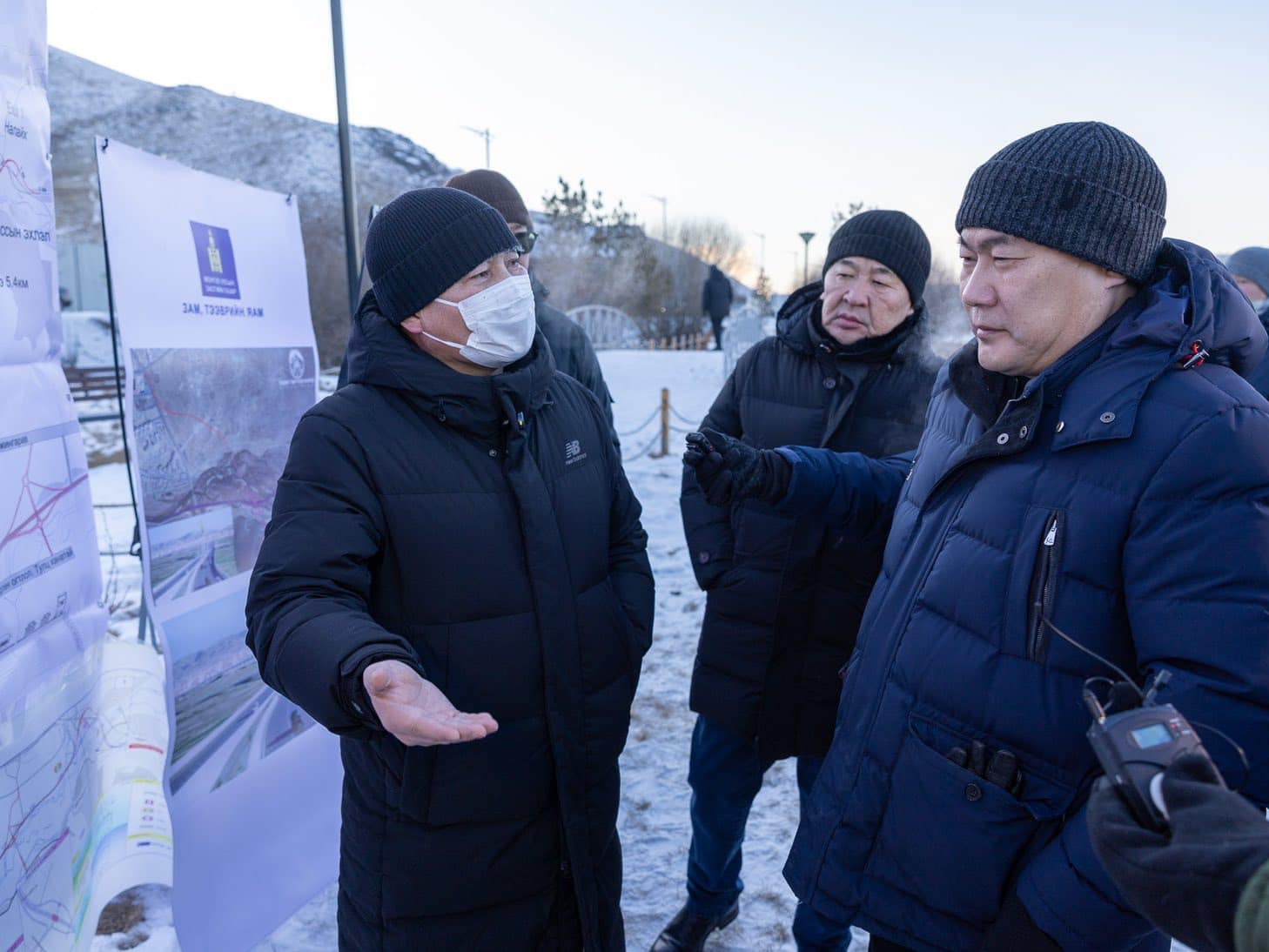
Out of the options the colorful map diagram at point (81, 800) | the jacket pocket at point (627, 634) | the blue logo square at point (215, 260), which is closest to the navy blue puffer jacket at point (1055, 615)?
the jacket pocket at point (627, 634)

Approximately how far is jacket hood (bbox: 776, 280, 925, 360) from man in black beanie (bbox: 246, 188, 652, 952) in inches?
37.1

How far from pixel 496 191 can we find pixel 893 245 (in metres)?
1.66

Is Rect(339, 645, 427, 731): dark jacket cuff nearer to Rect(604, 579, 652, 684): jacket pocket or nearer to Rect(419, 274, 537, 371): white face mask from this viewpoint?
Rect(604, 579, 652, 684): jacket pocket

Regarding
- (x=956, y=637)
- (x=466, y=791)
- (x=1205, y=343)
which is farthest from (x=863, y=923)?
(x=1205, y=343)

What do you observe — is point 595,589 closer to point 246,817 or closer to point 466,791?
point 466,791

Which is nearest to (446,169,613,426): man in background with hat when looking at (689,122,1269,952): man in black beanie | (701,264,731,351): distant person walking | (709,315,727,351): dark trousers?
(689,122,1269,952): man in black beanie

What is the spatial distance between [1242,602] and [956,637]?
407mm

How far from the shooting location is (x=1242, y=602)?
3.56 ft

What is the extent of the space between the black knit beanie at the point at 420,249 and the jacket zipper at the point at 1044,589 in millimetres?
1276

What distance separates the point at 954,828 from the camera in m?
1.34

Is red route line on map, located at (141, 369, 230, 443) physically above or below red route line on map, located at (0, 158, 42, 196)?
below

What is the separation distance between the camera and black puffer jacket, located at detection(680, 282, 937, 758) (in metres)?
2.33

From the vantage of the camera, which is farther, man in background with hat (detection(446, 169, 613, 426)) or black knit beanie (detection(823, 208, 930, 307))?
man in background with hat (detection(446, 169, 613, 426))

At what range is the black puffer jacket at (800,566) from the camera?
7.64 feet
